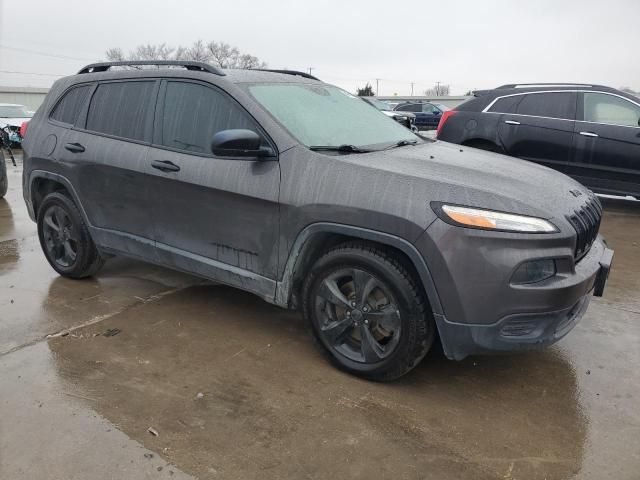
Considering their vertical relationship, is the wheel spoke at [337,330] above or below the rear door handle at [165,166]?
below

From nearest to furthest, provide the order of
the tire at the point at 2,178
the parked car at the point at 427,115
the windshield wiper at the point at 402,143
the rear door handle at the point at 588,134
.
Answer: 1. the windshield wiper at the point at 402,143
2. the rear door handle at the point at 588,134
3. the tire at the point at 2,178
4. the parked car at the point at 427,115

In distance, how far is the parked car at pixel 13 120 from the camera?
16.1 meters

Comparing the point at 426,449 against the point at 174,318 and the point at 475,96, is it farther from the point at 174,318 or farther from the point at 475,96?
the point at 475,96

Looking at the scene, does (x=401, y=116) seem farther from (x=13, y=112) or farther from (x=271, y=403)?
(x=271, y=403)

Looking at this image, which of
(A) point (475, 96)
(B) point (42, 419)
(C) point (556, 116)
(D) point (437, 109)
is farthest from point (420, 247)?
(D) point (437, 109)

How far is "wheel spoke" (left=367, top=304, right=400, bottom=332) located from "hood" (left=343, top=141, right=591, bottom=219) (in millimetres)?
626

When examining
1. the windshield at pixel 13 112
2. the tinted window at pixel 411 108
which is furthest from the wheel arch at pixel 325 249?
the tinted window at pixel 411 108

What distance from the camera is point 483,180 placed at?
9.51 feet

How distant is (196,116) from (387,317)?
1.89m

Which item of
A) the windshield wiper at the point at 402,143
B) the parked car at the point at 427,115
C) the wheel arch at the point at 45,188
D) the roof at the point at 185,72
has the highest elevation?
the roof at the point at 185,72

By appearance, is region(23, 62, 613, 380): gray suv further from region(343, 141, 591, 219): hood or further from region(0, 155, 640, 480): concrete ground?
region(0, 155, 640, 480): concrete ground

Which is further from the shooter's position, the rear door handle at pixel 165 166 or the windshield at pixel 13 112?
the windshield at pixel 13 112

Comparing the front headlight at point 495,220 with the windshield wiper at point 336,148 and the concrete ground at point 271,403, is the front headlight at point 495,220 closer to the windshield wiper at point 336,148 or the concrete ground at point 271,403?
the windshield wiper at point 336,148

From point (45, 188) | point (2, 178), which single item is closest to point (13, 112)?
point (2, 178)
